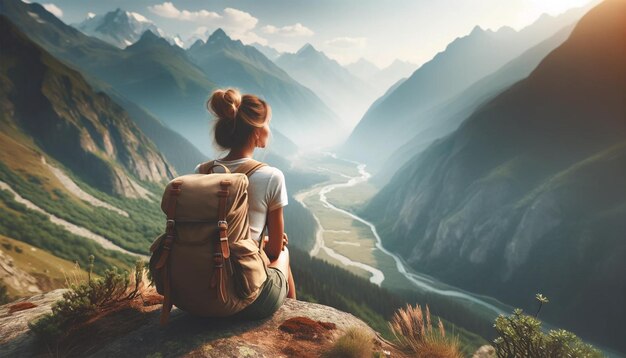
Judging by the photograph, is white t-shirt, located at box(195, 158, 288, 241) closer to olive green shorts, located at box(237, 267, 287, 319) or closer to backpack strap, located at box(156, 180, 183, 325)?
olive green shorts, located at box(237, 267, 287, 319)

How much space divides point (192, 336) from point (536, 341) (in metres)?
6.91

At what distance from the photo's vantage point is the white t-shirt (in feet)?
20.0

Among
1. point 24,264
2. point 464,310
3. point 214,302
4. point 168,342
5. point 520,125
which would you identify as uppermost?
point 520,125

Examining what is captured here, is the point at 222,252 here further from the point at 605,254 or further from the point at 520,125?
the point at 520,125

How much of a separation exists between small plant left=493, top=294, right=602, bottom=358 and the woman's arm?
15.1 ft

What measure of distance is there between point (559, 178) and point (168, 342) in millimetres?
166096

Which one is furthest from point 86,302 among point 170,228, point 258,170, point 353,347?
point 353,347

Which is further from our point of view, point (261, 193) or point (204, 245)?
point (261, 193)

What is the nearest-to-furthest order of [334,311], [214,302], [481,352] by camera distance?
[214,302] → [334,311] → [481,352]

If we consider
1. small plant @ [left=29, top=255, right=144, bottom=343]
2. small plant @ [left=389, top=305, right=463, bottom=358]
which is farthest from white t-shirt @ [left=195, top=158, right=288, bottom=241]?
small plant @ [left=389, top=305, right=463, bottom=358]

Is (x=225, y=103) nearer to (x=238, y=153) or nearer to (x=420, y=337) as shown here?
(x=238, y=153)

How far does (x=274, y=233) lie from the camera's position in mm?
6711

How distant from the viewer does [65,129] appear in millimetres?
183875

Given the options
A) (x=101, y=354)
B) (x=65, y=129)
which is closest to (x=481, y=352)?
(x=101, y=354)
